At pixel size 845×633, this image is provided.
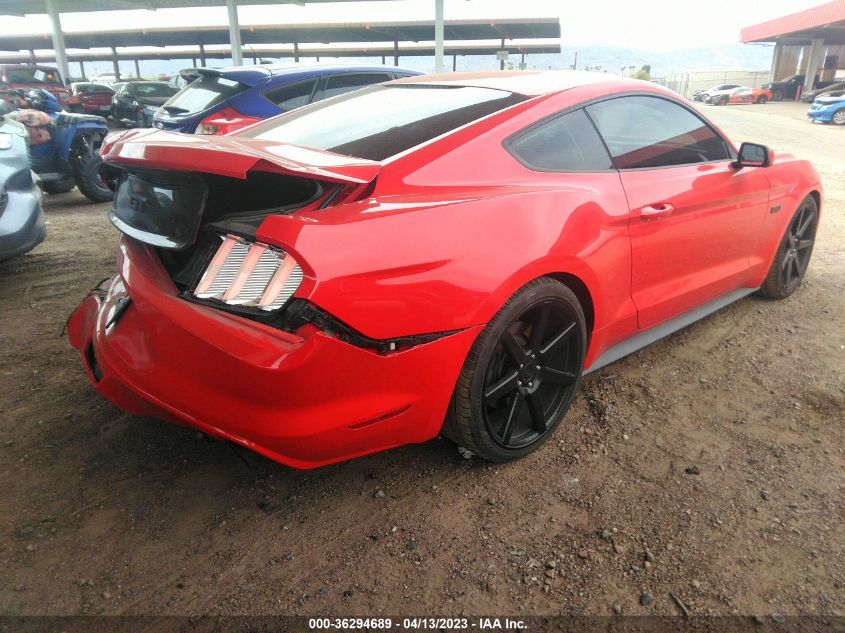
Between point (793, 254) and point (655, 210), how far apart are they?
2014mm

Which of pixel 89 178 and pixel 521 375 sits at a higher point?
pixel 521 375

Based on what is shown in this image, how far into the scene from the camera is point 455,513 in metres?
2.05

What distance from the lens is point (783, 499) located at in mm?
2117

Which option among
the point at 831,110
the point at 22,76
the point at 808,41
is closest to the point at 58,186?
the point at 22,76

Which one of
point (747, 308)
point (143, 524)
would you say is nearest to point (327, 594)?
point (143, 524)

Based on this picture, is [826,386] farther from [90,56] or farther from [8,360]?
[90,56]

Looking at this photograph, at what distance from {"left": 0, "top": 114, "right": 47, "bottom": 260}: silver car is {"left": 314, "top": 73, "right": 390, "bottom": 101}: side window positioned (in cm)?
286

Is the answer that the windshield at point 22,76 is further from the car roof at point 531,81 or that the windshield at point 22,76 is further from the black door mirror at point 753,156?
the black door mirror at point 753,156

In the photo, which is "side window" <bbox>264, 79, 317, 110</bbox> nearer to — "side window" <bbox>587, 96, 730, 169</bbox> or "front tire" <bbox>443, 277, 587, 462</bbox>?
"side window" <bbox>587, 96, 730, 169</bbox>

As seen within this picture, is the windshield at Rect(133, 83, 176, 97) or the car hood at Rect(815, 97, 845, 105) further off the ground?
the windshield at Rect(133, 83, 176, 97)

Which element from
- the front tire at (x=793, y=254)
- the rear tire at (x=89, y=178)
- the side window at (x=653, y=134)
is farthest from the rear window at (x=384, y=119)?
the rear tire at (x=89, y=178)

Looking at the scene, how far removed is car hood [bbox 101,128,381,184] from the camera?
1.64 m

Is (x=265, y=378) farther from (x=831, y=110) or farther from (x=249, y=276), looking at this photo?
(x=831, y=110)

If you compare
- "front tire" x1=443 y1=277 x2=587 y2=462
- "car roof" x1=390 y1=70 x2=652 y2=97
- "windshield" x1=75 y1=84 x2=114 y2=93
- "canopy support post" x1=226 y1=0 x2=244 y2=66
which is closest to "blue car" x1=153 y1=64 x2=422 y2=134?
"car roof" x1=390 y1=70 x2=652 y2=97
